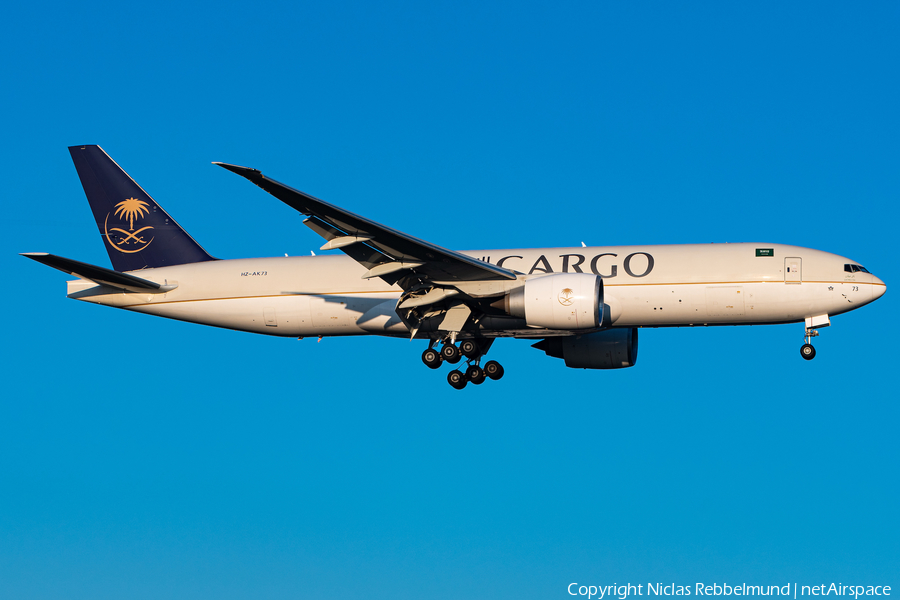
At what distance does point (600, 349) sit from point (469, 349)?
528 cm

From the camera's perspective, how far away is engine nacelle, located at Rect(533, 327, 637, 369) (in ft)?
119

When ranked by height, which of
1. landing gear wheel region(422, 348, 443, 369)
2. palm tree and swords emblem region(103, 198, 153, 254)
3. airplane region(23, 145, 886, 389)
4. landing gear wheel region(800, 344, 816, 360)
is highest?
palm tree and swords emblem region(103, 198, 153, 254)

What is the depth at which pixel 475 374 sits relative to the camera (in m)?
34.5

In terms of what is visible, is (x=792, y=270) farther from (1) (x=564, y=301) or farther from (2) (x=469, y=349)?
(2) (x=469, y=349)

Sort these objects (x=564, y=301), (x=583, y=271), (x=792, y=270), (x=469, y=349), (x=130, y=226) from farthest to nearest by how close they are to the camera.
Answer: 1. (x=130, y=226)
2. (x=469, y=349)
3. (x=583, y=271)
4. (x=792, y=270)
5. (x=564, y=301)

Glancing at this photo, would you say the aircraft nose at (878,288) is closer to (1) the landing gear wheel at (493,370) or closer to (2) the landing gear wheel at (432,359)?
(1) the landing gear wheel at (493,370)

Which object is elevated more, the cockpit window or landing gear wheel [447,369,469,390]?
the cockpit window

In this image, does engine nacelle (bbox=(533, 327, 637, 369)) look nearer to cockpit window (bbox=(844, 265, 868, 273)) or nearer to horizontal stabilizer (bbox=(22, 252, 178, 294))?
cockpit window (bbox=(844, 265, 868, 273))

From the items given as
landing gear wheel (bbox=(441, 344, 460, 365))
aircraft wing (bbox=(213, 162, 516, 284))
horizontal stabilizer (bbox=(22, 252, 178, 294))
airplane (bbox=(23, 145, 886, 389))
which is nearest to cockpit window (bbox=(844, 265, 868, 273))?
airplane (bbox=(23, 145, 886, 389))

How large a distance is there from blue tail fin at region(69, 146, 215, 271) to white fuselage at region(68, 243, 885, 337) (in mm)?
756

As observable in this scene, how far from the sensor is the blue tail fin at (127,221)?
3756cm

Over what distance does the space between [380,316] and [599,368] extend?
8335mm

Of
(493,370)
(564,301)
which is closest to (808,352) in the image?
(564,301)

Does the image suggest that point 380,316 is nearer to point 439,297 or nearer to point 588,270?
point 439,297
